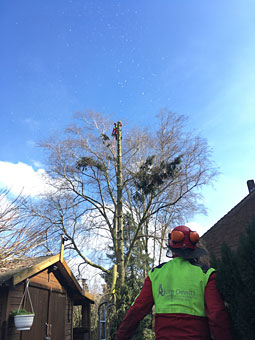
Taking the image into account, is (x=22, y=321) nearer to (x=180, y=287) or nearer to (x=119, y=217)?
(x=180, y=287)

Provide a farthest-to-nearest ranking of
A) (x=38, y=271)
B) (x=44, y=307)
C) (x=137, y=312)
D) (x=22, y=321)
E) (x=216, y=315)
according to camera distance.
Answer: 1. (x=44, y=307)
2. (x=38, y=271)
3. (x=22, y=321)
4. (x=137, y=312)
5. (x=216, y=315)

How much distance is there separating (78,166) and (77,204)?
218 centimetres

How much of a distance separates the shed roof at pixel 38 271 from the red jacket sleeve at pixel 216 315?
3.88 m

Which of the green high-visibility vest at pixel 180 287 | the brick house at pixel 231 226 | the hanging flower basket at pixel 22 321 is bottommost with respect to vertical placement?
the hanging flower basket at pixel 22 321

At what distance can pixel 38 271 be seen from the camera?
6.92 m

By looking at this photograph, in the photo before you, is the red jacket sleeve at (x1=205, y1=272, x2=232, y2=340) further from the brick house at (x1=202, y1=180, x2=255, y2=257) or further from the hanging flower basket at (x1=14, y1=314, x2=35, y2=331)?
the brick house at (x1=202, y1=180, x2=255, y2=257)

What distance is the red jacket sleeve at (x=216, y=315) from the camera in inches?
67.6

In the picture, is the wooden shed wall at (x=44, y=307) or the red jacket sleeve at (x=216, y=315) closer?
the red jacket sleeve at (x=216, y=315)

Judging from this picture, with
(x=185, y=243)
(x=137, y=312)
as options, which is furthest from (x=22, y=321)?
(x=185, y=243)

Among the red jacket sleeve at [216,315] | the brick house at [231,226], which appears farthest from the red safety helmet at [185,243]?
the brick house at [231,226]

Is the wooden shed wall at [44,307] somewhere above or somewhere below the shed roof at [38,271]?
below

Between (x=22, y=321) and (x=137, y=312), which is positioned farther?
(x=22, y=321)

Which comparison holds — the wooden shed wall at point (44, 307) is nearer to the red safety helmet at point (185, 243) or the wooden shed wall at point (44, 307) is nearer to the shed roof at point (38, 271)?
the shed roof at point (38, 271)

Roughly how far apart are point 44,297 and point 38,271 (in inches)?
59.5
